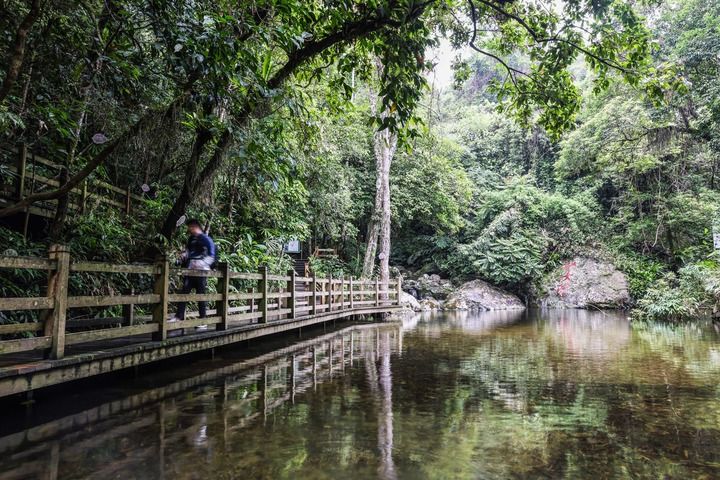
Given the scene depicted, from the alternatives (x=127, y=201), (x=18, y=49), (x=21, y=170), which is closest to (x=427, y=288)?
(x=127, y=201)

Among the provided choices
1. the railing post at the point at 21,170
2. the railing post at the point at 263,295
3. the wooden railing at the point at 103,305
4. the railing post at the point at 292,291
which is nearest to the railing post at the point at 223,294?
the wooden railing at the point at 103,305

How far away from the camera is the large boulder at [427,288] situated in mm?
25203

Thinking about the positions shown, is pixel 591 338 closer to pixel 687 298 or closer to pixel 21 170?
pixel 687 298

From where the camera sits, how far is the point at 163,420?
422cm

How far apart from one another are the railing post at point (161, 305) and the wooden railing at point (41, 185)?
3.35 m

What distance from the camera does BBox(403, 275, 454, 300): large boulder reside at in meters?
25.2

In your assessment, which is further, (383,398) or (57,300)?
(383,398)

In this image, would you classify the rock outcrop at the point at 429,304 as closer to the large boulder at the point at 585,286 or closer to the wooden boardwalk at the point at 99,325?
the large boulder at the point at 585,286

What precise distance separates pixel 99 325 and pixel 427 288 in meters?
20.2

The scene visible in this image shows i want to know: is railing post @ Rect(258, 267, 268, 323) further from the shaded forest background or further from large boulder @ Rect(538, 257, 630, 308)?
large boulder @ Rect(538, 257, 630, 308)

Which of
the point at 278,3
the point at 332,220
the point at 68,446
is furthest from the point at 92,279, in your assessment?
the point at 332,220

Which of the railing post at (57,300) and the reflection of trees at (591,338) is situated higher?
the railing post at (57,300)

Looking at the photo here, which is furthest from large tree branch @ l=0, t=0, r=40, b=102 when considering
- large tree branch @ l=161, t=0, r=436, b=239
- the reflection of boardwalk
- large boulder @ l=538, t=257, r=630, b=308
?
large boulder @ l=538, t=257, r=630, b=308

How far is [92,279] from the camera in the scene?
7.25 meters
